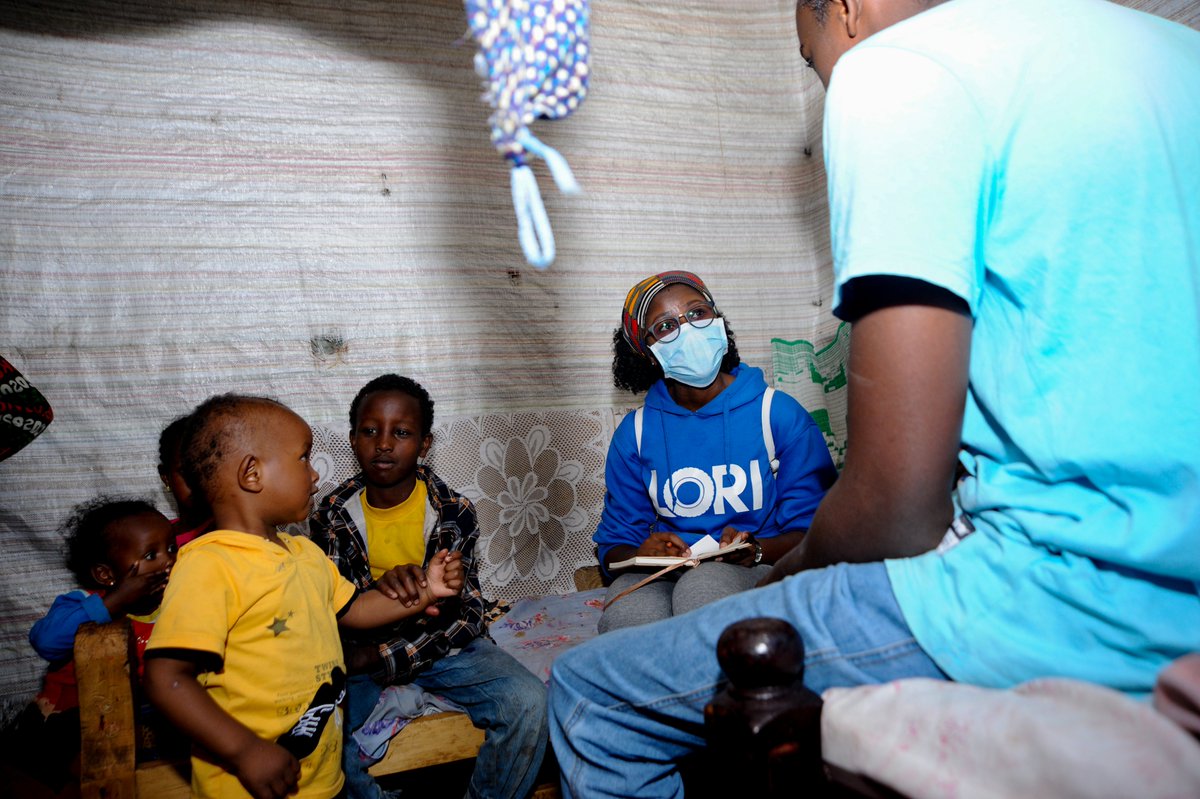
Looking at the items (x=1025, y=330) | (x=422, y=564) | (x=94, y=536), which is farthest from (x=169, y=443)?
(x=1025, y=330)

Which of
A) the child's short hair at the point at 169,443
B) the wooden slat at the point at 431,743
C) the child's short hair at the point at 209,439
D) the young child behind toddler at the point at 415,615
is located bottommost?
the wooden slat at the point at 431,743

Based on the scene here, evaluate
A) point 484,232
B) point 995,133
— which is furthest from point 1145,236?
point 484,232

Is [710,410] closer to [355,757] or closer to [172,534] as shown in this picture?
[355,757]

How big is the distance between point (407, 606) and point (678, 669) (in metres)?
0.99

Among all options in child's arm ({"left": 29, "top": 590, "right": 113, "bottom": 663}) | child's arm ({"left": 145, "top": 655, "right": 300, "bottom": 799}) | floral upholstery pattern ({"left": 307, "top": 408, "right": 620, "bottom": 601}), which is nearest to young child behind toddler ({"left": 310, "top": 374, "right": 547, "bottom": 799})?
floral upholstery pattern ({"left": 307, "top": 408, "right": 620, "bottom": 601})

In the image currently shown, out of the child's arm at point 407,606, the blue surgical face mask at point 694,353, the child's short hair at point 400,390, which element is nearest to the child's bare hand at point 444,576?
→ the child's arm at point 407,606

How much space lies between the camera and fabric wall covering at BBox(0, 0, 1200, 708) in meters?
2.64

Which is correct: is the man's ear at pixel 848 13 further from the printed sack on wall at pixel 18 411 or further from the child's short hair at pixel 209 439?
the printed sack on wall at pixel 18 411

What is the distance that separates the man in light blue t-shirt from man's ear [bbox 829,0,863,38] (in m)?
0.25

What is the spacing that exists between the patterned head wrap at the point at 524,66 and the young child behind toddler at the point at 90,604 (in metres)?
1.94

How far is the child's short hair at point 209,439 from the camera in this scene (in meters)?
1.73

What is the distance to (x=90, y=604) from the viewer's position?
222 centimetres

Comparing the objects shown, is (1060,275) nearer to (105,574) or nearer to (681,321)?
(681,321)

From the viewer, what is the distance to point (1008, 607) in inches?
37.0
